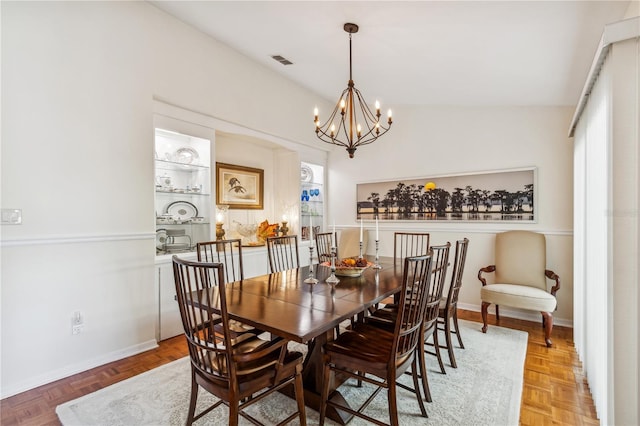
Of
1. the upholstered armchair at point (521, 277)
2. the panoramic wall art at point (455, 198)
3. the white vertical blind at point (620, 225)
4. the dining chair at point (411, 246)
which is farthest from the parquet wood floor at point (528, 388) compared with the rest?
the panoramic wall art at point (455, 198)

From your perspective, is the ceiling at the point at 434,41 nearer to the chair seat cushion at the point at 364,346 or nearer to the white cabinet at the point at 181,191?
the white cabinet at the point at 181,191

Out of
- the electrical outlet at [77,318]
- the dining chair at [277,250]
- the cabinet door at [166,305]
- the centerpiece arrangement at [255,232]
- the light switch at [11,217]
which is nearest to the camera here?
the light switch at [11,217]

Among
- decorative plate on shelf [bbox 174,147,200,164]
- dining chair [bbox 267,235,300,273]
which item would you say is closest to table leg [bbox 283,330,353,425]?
dining chair [bbox 267,235,300,273]

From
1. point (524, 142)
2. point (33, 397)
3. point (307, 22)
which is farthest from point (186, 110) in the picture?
point (524, 142)

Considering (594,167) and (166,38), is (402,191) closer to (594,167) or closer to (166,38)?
(594,167)

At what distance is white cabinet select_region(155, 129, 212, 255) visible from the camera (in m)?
3.40

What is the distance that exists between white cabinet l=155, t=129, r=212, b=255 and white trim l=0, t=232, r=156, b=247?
15.5 inches

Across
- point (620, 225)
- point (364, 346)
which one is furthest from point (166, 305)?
point (620, 225)

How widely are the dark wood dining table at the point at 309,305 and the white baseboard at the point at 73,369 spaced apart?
4.52 ft

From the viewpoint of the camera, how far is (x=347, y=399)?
7.24 feet

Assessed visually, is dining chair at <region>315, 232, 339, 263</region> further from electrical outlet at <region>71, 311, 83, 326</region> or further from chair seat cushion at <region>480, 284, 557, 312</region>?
electrical outlet at <region>71, 311, 83, 326</region>

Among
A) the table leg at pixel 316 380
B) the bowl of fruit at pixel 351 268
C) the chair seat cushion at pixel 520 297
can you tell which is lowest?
the table leg at pixel 316 380

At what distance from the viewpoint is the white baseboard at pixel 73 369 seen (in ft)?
7.45

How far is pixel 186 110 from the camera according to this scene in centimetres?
337
